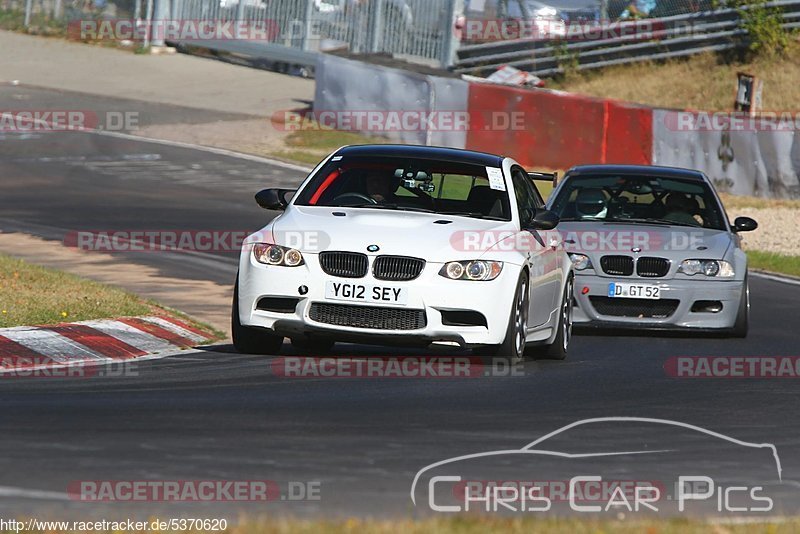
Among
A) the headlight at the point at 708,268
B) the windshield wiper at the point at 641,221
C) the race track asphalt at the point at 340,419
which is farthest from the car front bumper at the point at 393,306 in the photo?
the windshield wiper at the point at 641,221

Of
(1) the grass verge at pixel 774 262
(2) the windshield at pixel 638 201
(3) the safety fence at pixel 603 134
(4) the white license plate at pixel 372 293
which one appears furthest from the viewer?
(3) the safety fence at pixel 603 134

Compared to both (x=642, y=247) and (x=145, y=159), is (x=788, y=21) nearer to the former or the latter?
(x=145, y=159)

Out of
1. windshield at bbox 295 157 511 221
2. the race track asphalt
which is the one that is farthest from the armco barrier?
windshield at bbox 295 157 511 221

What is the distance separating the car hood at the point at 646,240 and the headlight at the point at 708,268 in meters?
0.05

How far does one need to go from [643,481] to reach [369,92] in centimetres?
2718

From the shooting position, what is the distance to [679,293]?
13953 mm

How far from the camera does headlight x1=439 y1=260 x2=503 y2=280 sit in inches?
411

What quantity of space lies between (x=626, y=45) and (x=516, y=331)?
30.1 meters

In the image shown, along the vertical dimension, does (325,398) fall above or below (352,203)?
below

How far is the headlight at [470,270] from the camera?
10.4 m

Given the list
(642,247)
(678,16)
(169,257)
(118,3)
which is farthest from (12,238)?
(118,3)

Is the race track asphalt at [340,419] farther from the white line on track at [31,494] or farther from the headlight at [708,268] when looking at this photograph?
the headlight at [708,268]

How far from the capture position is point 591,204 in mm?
15133

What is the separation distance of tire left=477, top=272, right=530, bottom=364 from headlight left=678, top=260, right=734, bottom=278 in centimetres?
→ 333
